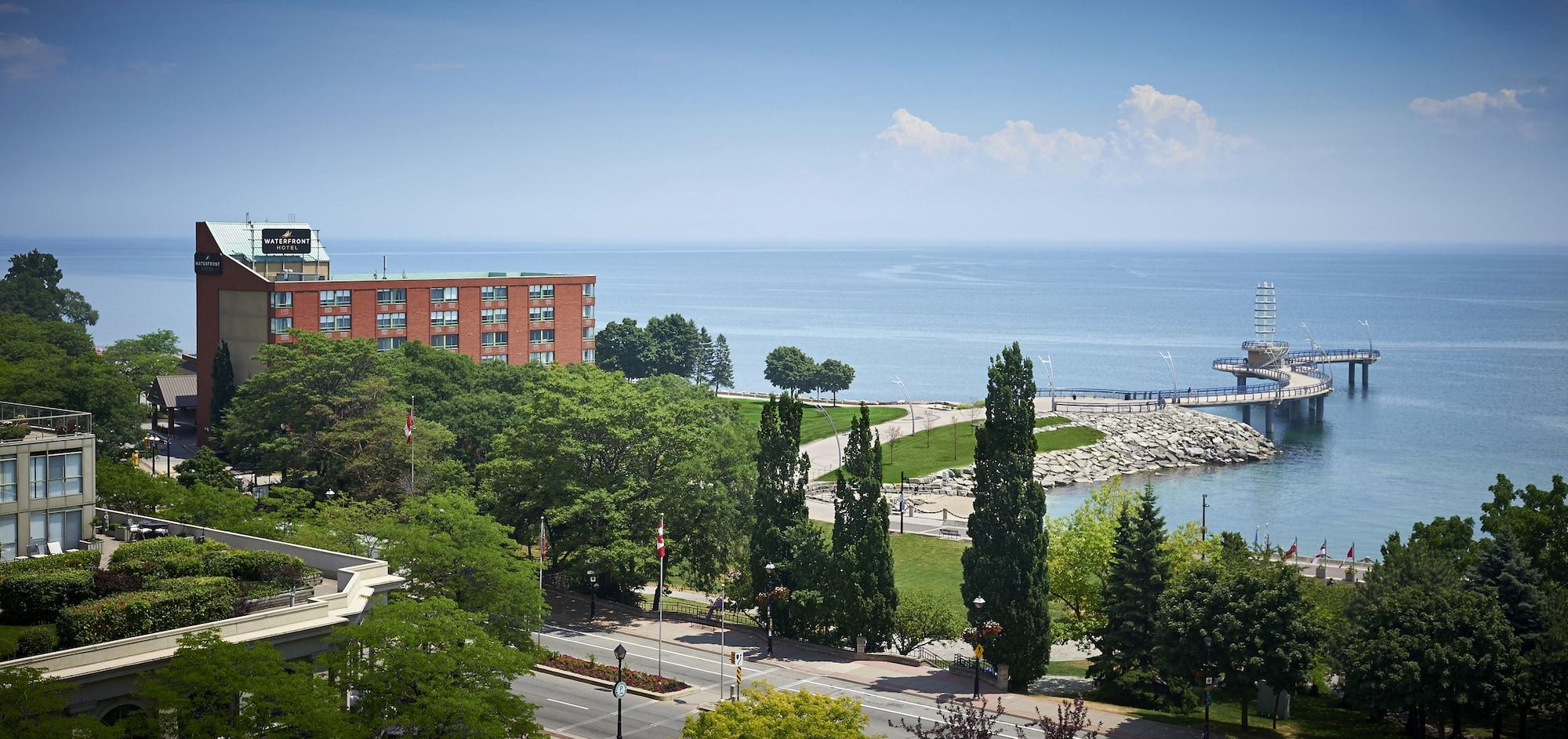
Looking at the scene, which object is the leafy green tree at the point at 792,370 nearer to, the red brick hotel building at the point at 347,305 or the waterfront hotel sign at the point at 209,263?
the red brick hotel building at the point at 347,305

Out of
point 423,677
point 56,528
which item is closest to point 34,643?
point 423,677

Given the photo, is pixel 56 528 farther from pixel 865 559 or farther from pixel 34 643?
pixel 865 559

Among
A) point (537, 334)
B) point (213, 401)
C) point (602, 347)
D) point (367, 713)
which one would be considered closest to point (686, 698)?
point (367, 713)

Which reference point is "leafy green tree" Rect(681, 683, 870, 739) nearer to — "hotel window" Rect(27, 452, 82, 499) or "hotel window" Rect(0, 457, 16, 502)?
"hotel window" Rect(27, 452, 82, 499)

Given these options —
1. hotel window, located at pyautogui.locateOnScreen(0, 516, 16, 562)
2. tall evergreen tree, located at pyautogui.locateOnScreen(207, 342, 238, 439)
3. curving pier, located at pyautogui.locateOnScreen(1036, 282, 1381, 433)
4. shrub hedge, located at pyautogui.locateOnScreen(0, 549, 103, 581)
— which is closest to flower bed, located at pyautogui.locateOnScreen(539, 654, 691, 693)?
shrub hedge, located at pyautogui.locateOnScreen(0, 549, 103, 581)

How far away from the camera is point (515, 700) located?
36.6 m

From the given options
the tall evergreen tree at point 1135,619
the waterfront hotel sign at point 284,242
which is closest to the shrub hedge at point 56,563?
the tall evergreen tree at point 1135,619

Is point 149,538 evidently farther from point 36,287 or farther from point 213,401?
point 36,287

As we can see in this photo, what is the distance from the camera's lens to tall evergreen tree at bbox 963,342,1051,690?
52.4 m

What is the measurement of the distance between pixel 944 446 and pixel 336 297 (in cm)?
5219

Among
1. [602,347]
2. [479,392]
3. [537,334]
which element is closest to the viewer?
[479,392]

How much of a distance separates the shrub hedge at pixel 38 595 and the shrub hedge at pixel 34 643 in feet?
5.54

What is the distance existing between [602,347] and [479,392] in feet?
210

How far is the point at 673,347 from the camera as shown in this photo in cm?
15888
